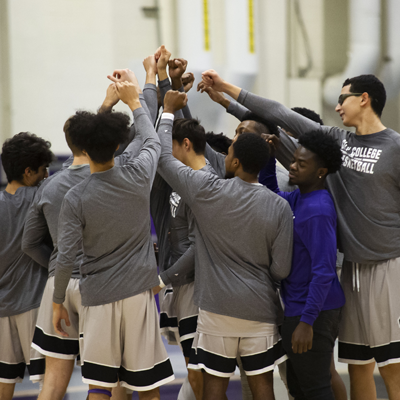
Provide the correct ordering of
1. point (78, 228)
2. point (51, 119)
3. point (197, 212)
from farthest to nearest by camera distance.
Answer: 1. point (51, 119)
2. point (197, 212)
3. point (78, 228)

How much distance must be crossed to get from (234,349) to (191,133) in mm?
1165

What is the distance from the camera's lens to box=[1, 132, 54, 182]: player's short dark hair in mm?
3080

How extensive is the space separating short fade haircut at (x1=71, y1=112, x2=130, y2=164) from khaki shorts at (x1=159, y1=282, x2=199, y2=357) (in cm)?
95

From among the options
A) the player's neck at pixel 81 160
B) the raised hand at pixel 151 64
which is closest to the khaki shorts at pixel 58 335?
the player's neck at pixel 81 160

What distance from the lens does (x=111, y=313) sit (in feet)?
8.23

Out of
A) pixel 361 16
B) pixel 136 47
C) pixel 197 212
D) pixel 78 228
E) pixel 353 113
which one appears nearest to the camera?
pixel 78 228

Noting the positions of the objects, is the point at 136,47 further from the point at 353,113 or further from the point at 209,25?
the point at 353,113

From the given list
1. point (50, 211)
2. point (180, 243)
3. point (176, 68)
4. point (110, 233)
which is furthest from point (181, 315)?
point (176, 68)

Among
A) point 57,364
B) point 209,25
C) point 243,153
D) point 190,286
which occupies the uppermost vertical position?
point 209,25

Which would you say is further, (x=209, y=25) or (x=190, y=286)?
(x=209, y=25)

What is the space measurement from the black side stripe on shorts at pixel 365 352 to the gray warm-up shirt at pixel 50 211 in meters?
1.48

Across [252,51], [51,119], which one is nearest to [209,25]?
[252,51]

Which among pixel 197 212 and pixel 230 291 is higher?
pixel 197 212

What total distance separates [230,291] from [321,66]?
5.29 meters
